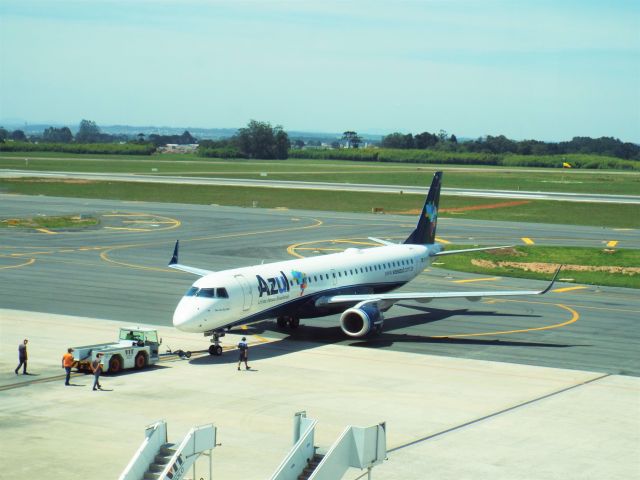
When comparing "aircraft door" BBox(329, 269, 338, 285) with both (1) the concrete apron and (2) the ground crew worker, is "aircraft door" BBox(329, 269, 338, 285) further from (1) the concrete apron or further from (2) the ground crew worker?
(2) the ground crew worker

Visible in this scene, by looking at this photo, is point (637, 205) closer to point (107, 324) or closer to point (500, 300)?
point (500, 300)

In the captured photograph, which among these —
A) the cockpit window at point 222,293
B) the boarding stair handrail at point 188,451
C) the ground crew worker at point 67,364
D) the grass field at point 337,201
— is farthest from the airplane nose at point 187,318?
the grass field at point 337,201

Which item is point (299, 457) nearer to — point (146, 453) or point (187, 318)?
point (146, 453)

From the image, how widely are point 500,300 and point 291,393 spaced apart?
2856 cm

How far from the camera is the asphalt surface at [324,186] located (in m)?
149

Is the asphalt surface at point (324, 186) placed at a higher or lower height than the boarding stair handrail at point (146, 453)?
lower

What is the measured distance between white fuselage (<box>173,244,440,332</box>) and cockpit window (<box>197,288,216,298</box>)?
0.11 ft

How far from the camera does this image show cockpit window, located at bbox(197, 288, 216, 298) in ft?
147

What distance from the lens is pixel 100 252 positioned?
8169 centimetres

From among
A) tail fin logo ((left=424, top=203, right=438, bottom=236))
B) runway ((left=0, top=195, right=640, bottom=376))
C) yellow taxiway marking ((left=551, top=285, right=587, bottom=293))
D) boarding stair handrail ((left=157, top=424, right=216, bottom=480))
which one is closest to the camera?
boarding stair handrail ((left=157, top=424, right=216, bottom=480))

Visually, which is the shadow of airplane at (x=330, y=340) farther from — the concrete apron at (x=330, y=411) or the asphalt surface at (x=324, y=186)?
the asphalt surface at (x=324, y=186)

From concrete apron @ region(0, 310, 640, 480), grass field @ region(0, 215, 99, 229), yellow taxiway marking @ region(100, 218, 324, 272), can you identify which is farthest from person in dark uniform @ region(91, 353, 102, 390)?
grass field @ region(0, 215, 99, 229)

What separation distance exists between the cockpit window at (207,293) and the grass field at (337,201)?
3071 inches

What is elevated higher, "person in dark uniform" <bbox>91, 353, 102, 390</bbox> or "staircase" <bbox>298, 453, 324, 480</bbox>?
"staircase" <bbox>298, 453, 324, 480</bbox>
